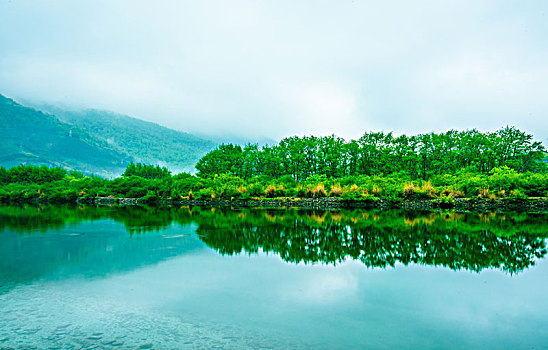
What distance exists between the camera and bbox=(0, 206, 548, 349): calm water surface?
4.70 meters

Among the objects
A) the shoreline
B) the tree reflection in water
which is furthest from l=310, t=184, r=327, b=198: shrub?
the tree reflection in water

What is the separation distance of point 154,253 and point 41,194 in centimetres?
3972

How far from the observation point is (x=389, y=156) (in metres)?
40.0

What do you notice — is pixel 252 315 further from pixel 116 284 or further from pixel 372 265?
pixel 372 265

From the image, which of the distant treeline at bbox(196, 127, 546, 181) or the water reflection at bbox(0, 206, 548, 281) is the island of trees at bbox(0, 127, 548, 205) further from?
the water reflection at bbox(0, 206, 548, 281)

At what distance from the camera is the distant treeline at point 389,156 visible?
119 ft

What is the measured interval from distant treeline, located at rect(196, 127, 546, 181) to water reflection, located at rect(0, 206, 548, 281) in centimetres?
2269

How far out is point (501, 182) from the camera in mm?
23594

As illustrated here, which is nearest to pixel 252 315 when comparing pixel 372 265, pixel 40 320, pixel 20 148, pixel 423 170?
pixel 40 320

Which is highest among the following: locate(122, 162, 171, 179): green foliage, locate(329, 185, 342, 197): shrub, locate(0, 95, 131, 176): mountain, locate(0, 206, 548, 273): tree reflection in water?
locate(0, 95, 131, 176): mountain

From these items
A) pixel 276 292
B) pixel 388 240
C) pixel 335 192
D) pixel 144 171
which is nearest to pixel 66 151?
pixel 144 171

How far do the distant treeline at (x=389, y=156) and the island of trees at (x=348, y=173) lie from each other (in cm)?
10

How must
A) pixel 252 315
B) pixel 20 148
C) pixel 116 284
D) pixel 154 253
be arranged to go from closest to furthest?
pixel 252 315, pixel 116 284, pixel 154 253, pixel 20 148

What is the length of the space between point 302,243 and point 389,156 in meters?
31.7
